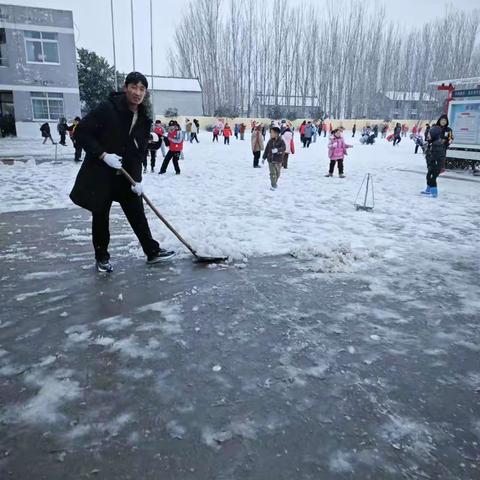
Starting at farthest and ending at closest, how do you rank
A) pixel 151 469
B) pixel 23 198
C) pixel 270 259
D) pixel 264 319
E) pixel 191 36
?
1. pixel 191 36
2. pixel 23 198
3. pixel 270 259
4. pixel 264 319
5. pixel 151 469

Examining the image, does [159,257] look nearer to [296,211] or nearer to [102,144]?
[102,144]

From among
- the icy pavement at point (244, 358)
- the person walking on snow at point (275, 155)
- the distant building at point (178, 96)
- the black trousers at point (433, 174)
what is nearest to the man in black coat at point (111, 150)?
the icy pavement at point (244, 358)

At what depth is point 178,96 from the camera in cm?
4800

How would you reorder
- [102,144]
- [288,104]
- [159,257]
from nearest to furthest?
[102,144] < [159,257] < [288,104]

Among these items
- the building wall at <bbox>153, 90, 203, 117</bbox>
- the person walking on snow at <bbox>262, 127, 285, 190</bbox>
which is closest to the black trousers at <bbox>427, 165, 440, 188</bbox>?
the person walking on snow at <bbox>262, 127, 285, 190</bbox>

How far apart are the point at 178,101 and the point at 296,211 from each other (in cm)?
4431

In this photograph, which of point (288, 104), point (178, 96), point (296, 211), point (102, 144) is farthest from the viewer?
point (288, 104)

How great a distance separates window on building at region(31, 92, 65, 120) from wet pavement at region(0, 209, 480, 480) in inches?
1057

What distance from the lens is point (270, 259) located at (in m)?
4.74

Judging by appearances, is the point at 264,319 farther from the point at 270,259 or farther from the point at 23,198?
the point at 23,198

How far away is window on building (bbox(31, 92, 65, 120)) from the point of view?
27234mm

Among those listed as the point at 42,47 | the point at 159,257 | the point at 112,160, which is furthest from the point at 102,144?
the point at 42,47

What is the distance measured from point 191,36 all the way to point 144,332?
2057 inches

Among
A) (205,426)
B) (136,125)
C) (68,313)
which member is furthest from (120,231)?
(205,426)
